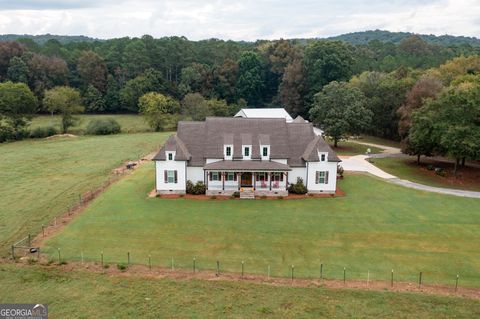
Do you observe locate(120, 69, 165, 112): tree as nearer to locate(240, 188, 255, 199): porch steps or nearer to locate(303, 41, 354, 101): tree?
locate(303, 41, 354, 101): tree

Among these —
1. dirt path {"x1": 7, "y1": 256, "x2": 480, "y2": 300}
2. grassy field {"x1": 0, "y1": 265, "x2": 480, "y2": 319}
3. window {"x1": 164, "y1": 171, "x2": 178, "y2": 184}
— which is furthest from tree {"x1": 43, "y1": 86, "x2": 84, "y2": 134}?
grassy field {"x1": 0, "y1": 265, "x2": 480, "y2": 319}

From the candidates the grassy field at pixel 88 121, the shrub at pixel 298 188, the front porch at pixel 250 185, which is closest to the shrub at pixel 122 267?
the front porch at pixel 250 185

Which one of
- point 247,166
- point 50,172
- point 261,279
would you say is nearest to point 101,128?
point 50,172

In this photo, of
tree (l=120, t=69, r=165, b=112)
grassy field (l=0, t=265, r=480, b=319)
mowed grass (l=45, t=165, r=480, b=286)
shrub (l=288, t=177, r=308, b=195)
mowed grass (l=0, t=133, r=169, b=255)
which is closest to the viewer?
grassy field (l=0, t=265, r=480, b=319)

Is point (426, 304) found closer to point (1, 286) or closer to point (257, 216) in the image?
point (257, 216)

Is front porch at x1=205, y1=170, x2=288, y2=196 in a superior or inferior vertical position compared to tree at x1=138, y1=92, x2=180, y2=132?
inferior

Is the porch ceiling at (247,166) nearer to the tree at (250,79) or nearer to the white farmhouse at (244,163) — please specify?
the white farmhouse at (244,163)

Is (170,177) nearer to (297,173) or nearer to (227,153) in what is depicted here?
(227,153)
